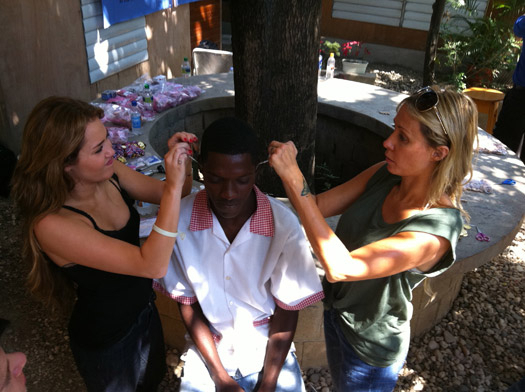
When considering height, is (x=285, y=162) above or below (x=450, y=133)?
below

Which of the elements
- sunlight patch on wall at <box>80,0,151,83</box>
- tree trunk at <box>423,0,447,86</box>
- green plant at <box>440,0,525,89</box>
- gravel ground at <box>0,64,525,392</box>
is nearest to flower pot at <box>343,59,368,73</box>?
green plant at <box>440,0,525,89</box>

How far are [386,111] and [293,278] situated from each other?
12.7 feet

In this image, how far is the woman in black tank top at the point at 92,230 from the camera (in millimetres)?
1834

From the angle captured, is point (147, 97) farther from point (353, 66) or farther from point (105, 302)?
point (353, 66)

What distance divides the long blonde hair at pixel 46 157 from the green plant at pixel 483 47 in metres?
10.4

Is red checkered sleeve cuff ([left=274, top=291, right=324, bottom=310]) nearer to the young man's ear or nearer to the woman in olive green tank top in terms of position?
the woman in olive green tank top

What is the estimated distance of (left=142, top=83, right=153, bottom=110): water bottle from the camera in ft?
17.3

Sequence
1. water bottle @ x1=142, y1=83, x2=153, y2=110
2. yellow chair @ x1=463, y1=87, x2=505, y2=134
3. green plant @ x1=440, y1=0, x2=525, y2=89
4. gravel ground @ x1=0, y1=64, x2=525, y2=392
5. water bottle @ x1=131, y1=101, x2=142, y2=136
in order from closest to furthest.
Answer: gravel ground @ x1=0, y1=64, x2=525, y2=392 < water bottle @ x1=131, y1=101, x2=142, y2=136 < water bottle @ x1=142, y1=83, x2=153, y2=110 < yellow chair @ x1=463, y1=87, x2=505, y2=134 < green plant @ x1=440, y1=0, x2=525, y2=89

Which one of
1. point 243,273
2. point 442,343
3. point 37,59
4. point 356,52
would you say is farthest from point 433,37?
point 243,273

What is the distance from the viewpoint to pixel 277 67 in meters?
3.45

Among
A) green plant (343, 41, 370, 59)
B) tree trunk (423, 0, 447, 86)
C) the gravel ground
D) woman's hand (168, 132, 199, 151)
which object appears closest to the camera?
woman's hand (168, 132, 199, 151)


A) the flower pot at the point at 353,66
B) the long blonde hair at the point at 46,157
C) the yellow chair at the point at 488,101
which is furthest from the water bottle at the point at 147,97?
the flower pot at the point at 353,66

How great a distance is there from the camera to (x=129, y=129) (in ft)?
15.9

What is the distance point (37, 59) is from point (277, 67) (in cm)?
432
